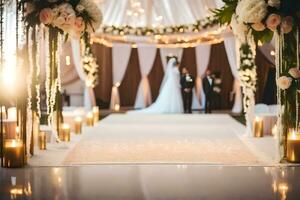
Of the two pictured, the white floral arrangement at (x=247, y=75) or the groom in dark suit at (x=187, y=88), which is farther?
the groom in dark suit at (x=187, y=88)

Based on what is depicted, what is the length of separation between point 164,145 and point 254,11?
277 centimetres

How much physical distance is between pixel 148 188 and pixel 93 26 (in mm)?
3145

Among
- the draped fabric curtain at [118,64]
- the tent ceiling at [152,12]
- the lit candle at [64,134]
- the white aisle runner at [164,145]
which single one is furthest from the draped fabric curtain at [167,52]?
the lit candle at [64,134]

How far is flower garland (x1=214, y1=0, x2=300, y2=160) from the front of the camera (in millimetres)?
5941

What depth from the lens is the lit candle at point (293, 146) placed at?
6.03m

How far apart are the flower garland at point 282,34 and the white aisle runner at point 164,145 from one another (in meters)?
0.58

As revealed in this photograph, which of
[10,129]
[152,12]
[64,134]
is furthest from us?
[152,12]

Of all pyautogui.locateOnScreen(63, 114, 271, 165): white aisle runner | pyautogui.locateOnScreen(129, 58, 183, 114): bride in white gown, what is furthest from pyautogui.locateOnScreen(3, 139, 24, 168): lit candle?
pyautogui.locateOnScreen(129, 58, 183, 114): bride in white gown

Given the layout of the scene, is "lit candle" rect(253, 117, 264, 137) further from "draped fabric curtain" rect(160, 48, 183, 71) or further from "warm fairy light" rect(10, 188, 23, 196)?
"draped fabric curtain" rect(160, 48, 183, 71)

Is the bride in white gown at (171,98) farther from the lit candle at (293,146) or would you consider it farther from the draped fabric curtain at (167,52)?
the lit candle at (293,146)

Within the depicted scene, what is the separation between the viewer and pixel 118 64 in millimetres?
19609

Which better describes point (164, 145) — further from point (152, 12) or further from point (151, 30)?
point (152, 12)

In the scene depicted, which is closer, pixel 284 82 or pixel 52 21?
pixel 284 82

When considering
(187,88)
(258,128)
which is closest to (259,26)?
(258,128)
